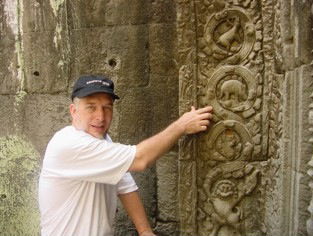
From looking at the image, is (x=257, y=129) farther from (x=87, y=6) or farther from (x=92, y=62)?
(x=87, y=6)

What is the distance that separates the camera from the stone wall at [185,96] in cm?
A: 226

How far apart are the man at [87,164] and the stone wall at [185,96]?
41 cm

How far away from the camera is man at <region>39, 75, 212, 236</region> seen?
7.20ft

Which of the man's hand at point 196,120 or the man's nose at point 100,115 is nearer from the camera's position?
the man's nose at point 100,115

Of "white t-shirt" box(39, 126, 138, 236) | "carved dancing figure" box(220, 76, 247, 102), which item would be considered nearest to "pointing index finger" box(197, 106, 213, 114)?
"carved dancing figure" box(220, 76, 247, 102)

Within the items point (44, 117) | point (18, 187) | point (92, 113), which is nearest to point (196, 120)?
point (92, 113)

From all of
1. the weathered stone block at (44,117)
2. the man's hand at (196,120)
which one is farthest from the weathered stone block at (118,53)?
the man's hand at (196,120)

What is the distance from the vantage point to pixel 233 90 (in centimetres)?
250

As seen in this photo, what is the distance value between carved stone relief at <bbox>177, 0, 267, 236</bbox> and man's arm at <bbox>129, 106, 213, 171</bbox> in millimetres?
58

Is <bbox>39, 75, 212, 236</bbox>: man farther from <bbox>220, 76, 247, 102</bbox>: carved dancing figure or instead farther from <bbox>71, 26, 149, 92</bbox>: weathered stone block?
<bbox>71, 26, 149, 92</bbox>: weathered stone block

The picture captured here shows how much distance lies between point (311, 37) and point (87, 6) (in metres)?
1.50

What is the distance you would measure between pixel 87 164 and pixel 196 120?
691 millimetres

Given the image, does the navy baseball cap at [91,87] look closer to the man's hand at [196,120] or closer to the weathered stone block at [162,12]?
the man's hand at [196,120]

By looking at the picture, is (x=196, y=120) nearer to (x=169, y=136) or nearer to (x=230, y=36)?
(x=169, y=136)
